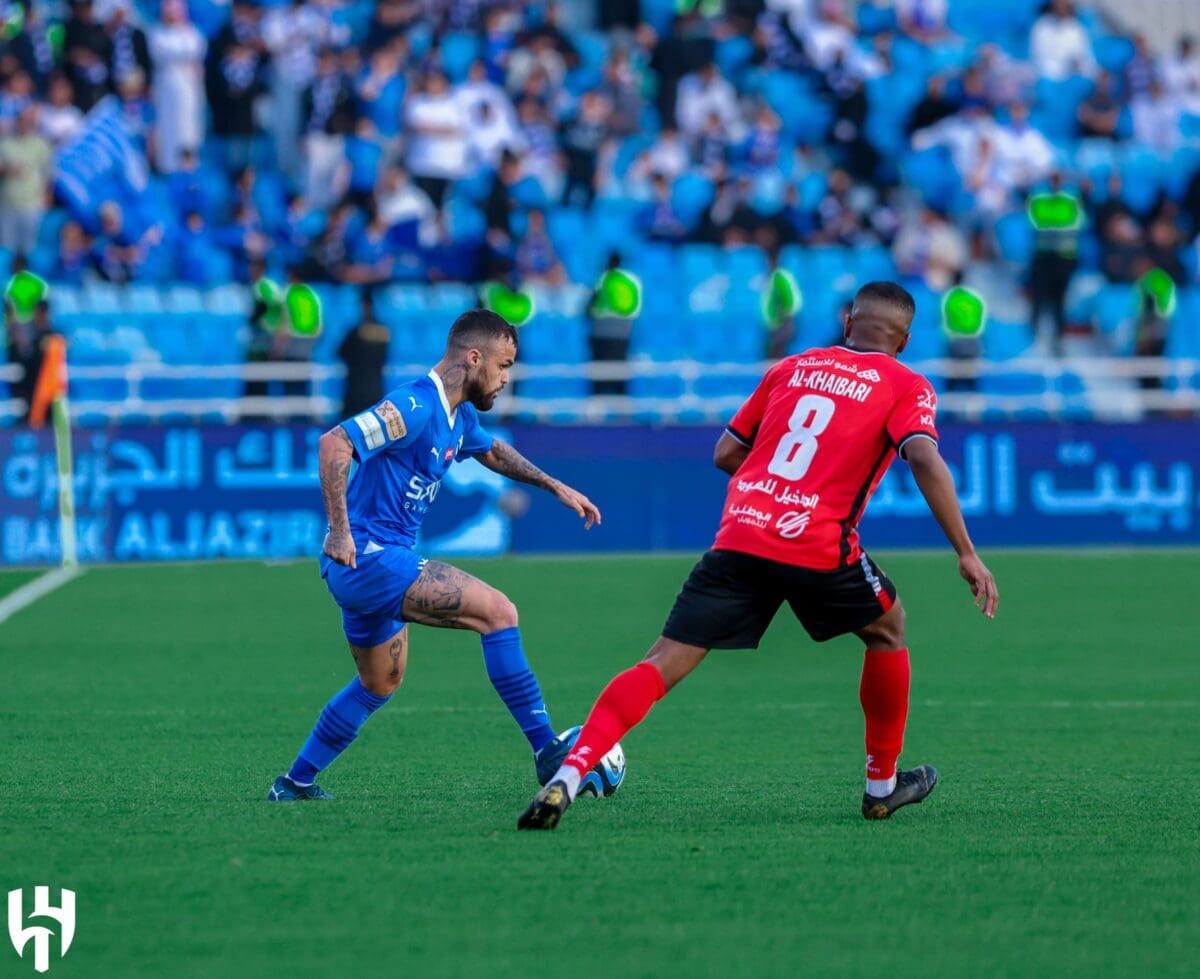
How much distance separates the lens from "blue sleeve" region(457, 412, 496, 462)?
24.9 feet

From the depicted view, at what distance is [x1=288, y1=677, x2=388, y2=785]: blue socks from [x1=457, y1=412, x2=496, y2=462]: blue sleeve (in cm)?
89

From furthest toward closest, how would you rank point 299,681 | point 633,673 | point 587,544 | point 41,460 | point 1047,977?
point 587,544, point 41,460, point 299,681, point 633,673, point 1047,977

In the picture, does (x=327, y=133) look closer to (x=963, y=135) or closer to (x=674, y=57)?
(x=674, y=57)

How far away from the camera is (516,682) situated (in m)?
7.49

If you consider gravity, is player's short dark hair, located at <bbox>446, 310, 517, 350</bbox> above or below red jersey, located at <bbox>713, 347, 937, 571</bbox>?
above

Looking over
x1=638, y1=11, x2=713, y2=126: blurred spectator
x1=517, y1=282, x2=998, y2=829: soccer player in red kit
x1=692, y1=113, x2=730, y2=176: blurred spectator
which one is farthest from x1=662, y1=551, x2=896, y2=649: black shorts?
x1=638, y1=11, x2=713, y2=126: blurred spectator

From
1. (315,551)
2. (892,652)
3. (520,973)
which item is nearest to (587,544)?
(315,551)

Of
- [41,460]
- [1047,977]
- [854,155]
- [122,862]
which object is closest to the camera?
[1047,977]

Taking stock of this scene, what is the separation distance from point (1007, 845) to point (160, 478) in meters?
13.3

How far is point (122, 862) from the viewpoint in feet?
19.9

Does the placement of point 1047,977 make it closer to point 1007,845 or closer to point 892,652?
→ point 1007,845

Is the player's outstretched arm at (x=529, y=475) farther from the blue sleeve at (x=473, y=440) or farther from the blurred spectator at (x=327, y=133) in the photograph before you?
the blurred spectator at (x=327, y=133)

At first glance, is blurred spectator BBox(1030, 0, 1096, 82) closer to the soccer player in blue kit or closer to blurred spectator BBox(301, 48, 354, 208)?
blurred spectator BBox(301, 48, 354, 208)

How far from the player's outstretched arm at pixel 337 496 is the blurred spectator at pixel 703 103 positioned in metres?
17.8
